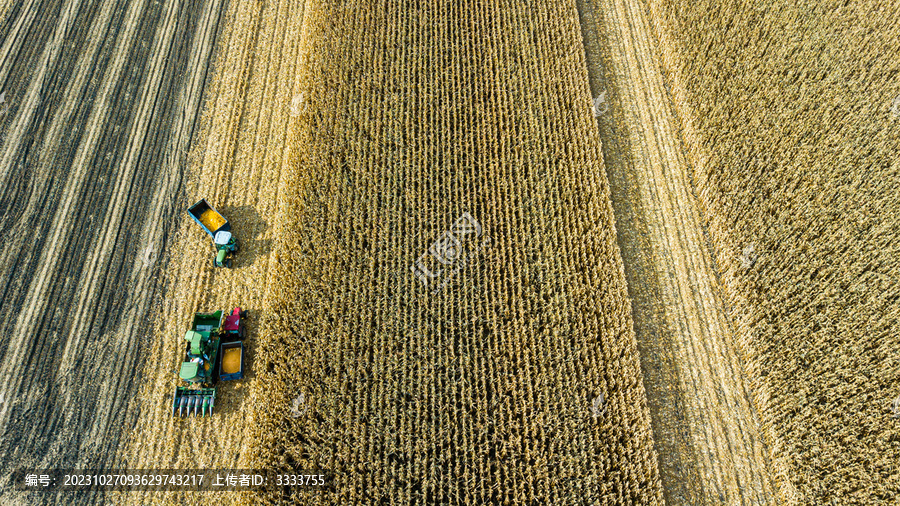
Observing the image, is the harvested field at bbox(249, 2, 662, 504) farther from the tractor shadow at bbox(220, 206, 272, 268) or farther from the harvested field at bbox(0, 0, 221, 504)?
the harvested field at bbox(0, 0, 221, 504)

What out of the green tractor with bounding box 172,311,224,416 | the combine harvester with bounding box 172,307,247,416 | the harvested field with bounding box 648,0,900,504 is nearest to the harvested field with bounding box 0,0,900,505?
the harvested field with bounding box 648,0,900,504

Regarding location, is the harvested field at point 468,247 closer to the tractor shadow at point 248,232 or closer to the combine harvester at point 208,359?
the tractor shadow at point 248,232

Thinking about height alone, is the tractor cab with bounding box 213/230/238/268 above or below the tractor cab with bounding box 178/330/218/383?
above

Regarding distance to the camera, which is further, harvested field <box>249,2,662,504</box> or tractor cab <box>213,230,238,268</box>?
tractor cab <box>213,230,238,268</box>

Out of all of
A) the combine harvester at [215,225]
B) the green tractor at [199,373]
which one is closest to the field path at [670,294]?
the green tractor at [199,373]

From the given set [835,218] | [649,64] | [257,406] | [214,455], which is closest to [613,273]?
[835,218]

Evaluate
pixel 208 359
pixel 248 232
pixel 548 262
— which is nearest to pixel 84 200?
pixel 248 232
